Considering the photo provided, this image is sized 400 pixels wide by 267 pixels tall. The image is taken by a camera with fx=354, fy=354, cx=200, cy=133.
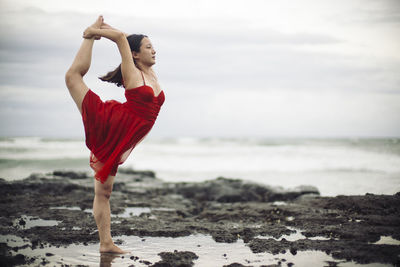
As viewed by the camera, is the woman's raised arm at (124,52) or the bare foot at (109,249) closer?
the woman's raised arm at (124,52)

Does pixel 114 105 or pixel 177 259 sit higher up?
pixel 114 105

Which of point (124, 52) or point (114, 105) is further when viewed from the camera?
point (114, 105)

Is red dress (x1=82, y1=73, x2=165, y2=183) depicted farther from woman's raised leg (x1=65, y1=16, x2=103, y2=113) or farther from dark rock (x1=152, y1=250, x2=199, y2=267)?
dark rock (x1=152, y1=250, x2=199, y2=267)

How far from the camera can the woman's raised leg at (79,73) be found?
404 centimetres

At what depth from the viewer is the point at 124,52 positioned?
13.6ft

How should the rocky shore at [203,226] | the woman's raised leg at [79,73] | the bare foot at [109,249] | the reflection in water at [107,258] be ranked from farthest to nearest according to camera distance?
the bare foot at [109,249]
the rocky shore at [203,226]
the reflection in water at [107,258]
the woman's raised leg at [79,73]

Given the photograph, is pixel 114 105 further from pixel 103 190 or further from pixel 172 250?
pixel 172 250

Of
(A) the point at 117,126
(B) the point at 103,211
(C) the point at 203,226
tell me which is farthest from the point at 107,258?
(C) the point at 203,226

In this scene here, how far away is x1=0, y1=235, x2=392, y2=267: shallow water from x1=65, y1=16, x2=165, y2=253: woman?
45 cm

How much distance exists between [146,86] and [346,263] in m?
3.11

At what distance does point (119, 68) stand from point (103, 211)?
1834 millimetres

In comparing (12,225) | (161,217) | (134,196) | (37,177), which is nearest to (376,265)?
(161,217)

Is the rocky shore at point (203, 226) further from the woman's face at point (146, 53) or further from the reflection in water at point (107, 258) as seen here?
the woman's face at point (146, 53)

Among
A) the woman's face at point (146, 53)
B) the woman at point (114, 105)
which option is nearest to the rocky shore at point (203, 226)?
the woman at point (114, 105)
